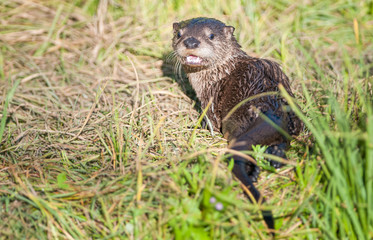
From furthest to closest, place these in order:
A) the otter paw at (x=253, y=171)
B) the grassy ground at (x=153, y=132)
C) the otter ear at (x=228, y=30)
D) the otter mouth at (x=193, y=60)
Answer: the otter ear at (x=228, y=30), the otter mouth at (x=193, y=60), the otter paw at (x=253, y=171), the grassy ground at (x=153, y=132)

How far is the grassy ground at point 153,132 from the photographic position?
1.73 meters

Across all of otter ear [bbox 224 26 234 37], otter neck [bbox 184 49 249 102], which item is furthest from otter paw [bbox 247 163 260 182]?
otter ear [bbox 224 26 234 37]

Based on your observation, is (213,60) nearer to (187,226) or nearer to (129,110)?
(129,110)

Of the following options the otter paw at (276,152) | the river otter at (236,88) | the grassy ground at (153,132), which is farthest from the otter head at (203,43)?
the otter paw at (276,152)

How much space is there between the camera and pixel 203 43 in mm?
2633

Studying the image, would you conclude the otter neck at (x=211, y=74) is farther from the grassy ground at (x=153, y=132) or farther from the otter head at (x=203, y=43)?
the grassy ground at (x=153, y=132)

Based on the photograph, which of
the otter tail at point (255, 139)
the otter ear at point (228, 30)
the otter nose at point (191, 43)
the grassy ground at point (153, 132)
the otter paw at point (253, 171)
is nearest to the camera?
the grassy ground at point (153, 132)

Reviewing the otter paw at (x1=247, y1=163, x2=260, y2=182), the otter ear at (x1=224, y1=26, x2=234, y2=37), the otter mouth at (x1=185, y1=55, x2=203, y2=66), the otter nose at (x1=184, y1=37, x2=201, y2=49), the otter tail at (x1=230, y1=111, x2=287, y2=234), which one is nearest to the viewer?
the otter tail at (x1=230, y1=111, x2=287, y2=234)

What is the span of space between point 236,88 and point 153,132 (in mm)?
624

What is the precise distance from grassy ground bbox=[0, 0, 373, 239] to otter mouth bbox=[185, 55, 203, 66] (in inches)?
14.0

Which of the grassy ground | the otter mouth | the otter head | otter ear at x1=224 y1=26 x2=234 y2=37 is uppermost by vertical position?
otter ear at x1=224 y1=26 x2=234 y2=37

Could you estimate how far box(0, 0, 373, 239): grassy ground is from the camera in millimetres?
1729

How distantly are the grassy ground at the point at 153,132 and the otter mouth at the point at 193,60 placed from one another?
1.17ft

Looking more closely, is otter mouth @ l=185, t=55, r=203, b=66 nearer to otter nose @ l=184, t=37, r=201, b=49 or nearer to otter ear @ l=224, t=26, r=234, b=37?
otter nose @ l=184, t=37, r=201, b=49
